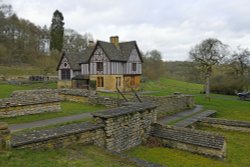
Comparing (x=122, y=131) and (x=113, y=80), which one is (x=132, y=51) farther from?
(x=122, y=131)

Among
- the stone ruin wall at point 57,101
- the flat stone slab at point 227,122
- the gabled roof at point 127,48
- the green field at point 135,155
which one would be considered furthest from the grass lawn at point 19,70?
the flat stone slab at point 227,122

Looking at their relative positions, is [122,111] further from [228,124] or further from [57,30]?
[57,30]

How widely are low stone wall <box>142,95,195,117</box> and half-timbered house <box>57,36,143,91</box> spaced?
1339 cm

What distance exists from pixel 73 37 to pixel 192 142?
6348cm

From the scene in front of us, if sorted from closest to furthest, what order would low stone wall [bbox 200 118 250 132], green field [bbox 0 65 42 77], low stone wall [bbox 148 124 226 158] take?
low stone wall [bbox 148 124 226 158], low stone wall [bbox 200 118 250 132], green field [bbox 0 65 42 77]

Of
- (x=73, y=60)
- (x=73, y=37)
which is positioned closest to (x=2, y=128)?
(x=73, y=60)

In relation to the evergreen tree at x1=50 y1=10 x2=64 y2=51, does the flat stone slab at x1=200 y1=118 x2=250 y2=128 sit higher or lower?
lower

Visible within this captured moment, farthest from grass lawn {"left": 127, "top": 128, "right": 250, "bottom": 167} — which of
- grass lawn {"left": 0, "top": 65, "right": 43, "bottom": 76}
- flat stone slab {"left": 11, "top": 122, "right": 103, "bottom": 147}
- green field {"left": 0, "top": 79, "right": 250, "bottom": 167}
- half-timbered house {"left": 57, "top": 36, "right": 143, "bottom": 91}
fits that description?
grass lawn {"left": 0, "top": 65, "right": 43, "bottom": 76}

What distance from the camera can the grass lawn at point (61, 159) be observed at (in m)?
6.31

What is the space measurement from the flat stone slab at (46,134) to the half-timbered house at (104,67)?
934 inches

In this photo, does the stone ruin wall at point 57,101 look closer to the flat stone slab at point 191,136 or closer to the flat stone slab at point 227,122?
the flat stone slab at point 227,122

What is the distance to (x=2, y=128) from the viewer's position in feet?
22.1

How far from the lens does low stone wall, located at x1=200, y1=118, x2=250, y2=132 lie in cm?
1584

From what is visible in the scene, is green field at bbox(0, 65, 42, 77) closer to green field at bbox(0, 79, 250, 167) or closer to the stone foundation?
green field at bbox(0, 79, 250, 167)
